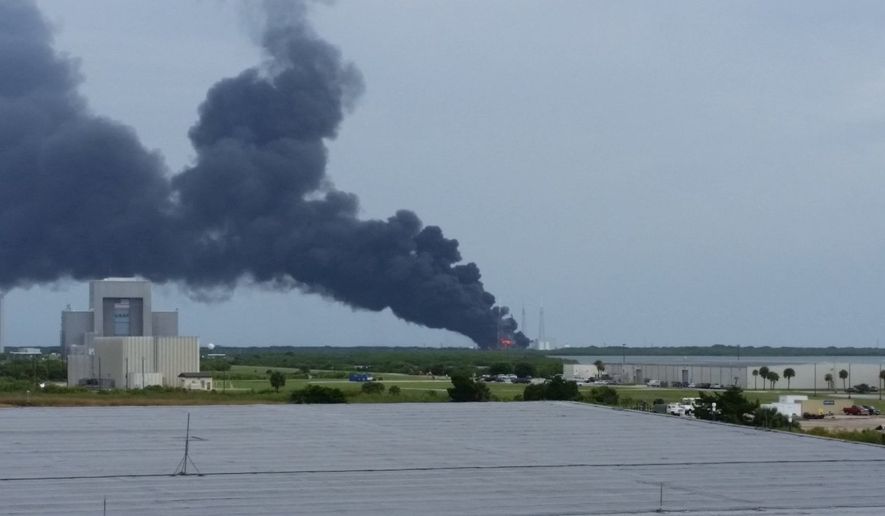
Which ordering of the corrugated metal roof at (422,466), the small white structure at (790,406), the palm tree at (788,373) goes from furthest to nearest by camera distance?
the palm tree at (788,373) < the small white structure at (790,406) < the corrugated metal roof at (422,466)

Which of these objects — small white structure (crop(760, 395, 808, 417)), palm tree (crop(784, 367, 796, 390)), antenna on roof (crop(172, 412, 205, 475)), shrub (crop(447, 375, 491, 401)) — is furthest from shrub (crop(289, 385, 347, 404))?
palm tree (crop(784, 367, 796, 390))

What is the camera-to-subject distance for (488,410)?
32.3m

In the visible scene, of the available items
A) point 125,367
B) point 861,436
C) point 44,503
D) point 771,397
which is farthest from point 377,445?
point 771,397

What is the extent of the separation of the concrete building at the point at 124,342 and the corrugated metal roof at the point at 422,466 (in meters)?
52.3

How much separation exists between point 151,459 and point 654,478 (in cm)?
820

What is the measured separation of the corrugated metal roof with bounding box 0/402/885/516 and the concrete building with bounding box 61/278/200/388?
5227cm

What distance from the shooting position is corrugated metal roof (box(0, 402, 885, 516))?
15.9 metres

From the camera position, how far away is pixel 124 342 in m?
81.2

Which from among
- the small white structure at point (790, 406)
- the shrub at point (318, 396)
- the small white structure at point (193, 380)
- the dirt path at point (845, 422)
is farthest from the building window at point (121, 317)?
the dirt path at point (845, 422)

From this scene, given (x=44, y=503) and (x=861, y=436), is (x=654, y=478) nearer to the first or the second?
(x=44, y=503)

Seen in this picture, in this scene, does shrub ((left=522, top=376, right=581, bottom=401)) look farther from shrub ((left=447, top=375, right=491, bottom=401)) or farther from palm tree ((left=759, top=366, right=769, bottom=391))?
palm tree ((left=759, top=366, right=769, bottom=391))

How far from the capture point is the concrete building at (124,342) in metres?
81.4

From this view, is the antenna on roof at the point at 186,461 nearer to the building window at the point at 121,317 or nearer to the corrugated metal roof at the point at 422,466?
the corrugated metal roof at the point at 422,466

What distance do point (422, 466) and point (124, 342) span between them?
212ft
